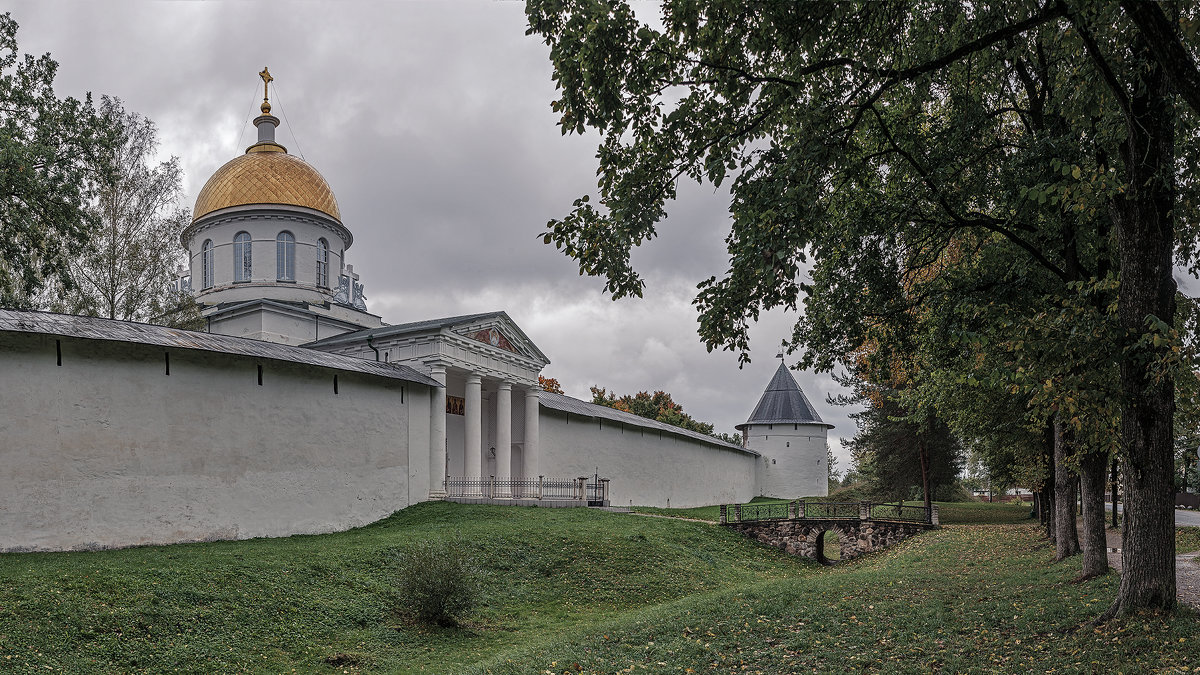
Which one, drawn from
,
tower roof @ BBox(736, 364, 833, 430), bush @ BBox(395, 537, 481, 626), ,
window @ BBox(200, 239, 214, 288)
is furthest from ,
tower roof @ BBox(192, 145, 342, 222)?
,
  tower roof @ BBox(736, 364, 833, 430)

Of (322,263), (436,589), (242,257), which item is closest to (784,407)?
(322,263)

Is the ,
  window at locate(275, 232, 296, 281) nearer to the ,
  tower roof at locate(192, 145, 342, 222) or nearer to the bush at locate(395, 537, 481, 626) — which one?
the ,
  tower roof at locate(192, 145, 342, 222)

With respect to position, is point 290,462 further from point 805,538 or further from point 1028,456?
point 1028,456

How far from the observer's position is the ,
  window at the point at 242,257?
2920 centimetres

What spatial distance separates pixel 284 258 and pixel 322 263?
1.40 m

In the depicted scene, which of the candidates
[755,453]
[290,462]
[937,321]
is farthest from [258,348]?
[755,453]

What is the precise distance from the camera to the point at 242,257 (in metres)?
29.3

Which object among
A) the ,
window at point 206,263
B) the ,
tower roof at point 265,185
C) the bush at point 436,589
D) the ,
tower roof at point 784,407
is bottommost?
the bush at point 436,589

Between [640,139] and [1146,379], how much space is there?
5335 millimetres

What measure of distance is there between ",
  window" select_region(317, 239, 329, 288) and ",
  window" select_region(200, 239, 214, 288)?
149 inches

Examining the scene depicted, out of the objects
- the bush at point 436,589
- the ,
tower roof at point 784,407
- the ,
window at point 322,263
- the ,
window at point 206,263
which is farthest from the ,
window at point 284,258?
the ,
  tower roof at point 784,407

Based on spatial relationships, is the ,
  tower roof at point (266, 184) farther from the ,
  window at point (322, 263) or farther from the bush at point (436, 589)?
the bush at point (436, 589)

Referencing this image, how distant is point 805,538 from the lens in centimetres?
2397

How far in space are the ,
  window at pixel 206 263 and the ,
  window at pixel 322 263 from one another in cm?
378
